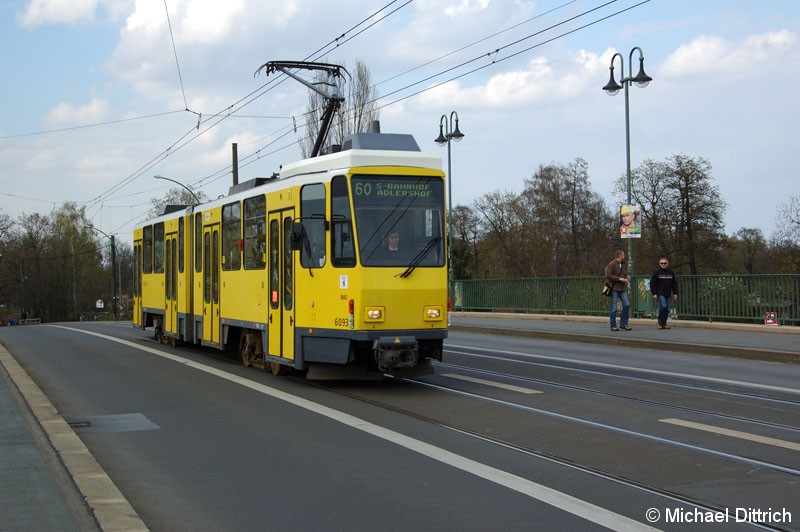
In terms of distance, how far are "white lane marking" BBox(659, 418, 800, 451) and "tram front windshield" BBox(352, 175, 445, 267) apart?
4.01 meters

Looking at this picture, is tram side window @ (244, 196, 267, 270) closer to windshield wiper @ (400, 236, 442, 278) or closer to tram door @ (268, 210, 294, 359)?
tram door @ (268, 210, 294, 359)

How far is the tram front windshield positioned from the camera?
1160cm

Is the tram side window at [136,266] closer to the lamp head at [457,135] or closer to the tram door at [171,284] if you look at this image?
the tram door at [171,284]

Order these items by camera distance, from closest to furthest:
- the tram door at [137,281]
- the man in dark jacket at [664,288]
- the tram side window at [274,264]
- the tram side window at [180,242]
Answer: the tram side window at [274,264] → the tram side window at [180,242] → the man in dark jacket at [664,288] → the tram door at [137,281]

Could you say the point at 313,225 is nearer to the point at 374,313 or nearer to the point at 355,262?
the point at 355,262

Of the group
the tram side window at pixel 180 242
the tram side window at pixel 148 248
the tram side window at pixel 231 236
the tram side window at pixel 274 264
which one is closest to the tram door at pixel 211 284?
the tram side window at pixel 231 236

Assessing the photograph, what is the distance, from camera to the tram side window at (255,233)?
1383 centimetres

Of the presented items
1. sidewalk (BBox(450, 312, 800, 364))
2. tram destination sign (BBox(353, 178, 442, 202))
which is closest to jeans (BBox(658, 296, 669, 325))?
sidewalk (BBox(450, 312, 800, 364))

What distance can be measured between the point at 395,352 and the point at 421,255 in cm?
137

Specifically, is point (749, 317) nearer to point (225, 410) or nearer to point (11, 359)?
point (225, 410)

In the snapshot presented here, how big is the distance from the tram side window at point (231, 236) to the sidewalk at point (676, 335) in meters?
9.27

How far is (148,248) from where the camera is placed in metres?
22.7

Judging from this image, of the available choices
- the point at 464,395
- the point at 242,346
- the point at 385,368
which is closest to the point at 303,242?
the point at 385,368

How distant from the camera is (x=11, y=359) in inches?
685
